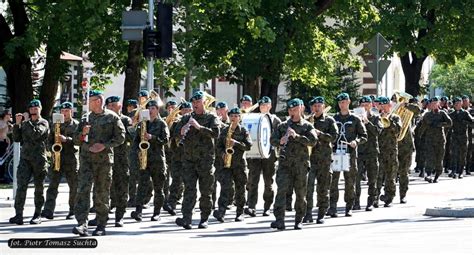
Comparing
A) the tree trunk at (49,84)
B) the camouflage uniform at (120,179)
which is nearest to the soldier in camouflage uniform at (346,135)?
the camouflage uniform at (120,179)

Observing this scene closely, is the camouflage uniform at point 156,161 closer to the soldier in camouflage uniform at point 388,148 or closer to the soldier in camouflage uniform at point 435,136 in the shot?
the soldier in camouflage uniform at point 388,148

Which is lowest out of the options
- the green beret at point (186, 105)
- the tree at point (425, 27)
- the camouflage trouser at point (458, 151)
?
the camouflage trouser at point (458, 151)

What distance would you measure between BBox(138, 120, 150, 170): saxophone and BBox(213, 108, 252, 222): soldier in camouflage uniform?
115 cm

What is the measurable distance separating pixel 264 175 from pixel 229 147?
182 centimetres

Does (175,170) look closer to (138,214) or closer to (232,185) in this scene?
(232,185)

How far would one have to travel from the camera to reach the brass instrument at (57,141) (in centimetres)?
2107

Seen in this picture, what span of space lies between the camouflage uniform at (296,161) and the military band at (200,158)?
1 centimetres

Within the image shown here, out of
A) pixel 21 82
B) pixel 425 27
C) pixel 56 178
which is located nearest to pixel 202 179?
pixel 56 178

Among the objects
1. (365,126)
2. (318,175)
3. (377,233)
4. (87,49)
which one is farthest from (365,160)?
(87,49)

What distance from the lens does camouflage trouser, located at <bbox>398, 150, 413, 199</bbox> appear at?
2600cm

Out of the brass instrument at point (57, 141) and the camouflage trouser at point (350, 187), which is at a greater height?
the brass instrument at point (57, 141)

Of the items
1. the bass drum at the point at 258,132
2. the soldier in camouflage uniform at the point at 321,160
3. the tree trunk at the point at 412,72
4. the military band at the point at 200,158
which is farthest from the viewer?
the tree trunk at the point at 412,72

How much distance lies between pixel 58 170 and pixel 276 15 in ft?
58.8

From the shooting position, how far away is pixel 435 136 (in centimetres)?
3309
